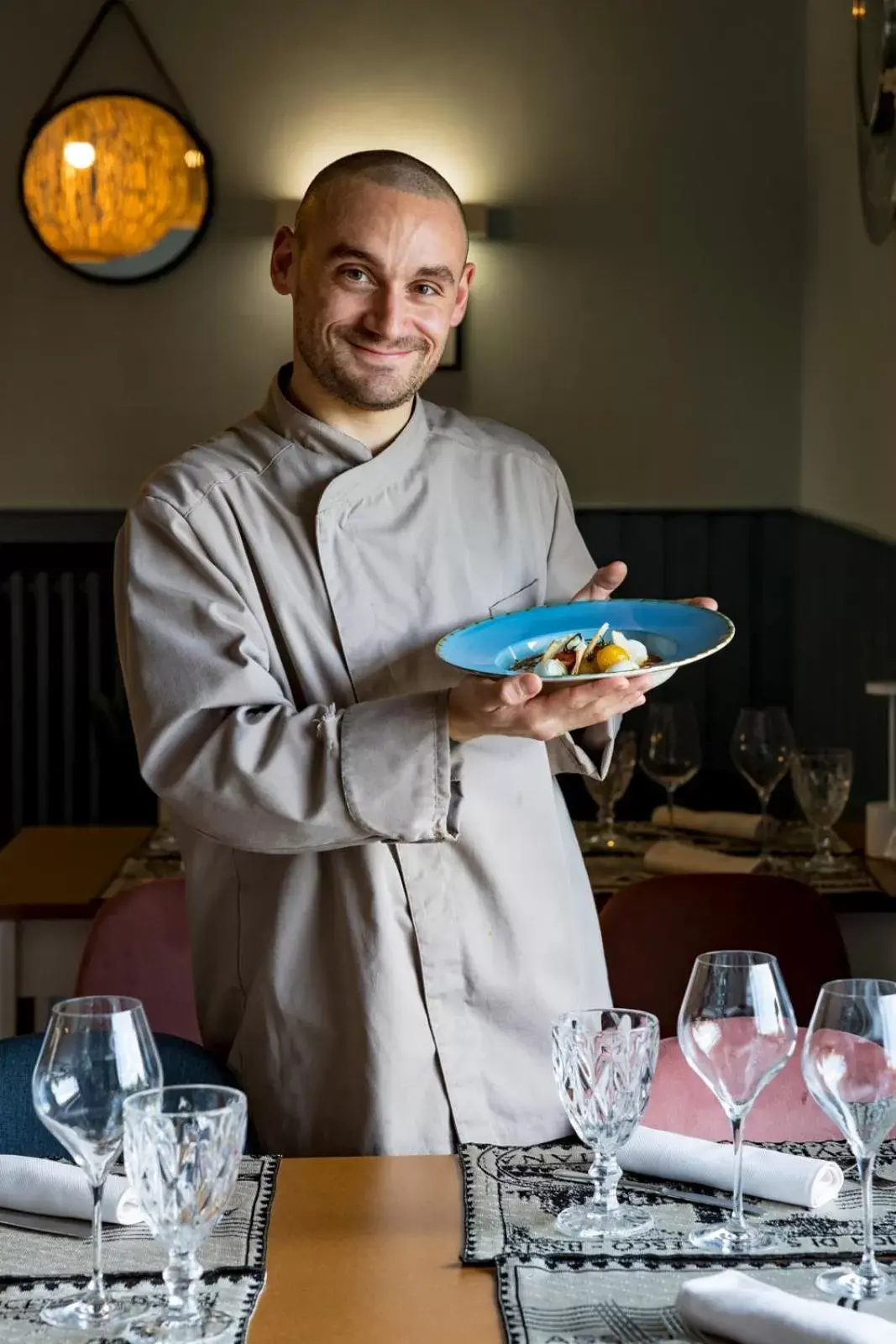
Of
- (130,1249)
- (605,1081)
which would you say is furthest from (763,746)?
(130,1249)

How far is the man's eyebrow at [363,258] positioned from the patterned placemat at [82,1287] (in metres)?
1.01

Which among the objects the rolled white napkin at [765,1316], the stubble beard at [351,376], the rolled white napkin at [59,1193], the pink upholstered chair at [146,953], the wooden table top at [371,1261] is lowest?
the pink upholstered chair at [146,953]

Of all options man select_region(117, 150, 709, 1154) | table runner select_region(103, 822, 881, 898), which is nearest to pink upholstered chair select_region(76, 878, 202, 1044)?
table runner select_region(103, 822, 881, 898)

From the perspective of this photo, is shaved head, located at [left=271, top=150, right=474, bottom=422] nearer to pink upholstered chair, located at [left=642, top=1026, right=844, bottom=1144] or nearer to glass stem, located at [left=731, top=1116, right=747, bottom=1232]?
pink upholstered chair, located at [left=642, top=1026, right=844, bottom=1144]

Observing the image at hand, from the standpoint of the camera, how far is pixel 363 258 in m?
1.75

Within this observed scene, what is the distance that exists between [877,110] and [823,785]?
4.45 feet

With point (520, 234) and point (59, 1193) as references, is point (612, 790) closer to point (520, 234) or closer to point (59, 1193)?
point (59, 1193)

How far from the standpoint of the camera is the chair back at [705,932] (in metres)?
2.31

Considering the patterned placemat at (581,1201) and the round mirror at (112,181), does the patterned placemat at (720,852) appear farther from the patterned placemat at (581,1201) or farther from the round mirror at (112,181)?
the round mirror at (112,181)

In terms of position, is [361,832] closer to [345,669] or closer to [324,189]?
[345,669]

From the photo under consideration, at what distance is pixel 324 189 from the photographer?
1.78 m

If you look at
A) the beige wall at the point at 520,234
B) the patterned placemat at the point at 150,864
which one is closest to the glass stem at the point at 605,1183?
the patterned placemat at the point at 150,864

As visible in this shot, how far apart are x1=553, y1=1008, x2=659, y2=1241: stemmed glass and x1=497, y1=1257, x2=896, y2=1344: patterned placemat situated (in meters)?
0.06

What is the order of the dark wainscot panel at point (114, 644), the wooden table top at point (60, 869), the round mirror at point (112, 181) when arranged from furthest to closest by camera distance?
the dark wainscot panel at point (114, 644) → the round mirror at point (112, 181) → the wooden table top at point (60, 869)
